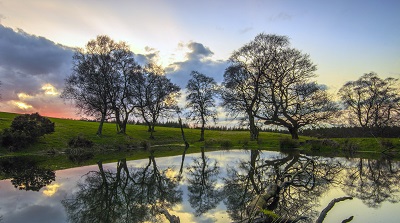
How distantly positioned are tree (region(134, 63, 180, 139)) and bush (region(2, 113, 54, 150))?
60.8ft

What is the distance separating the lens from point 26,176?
17.8 metres

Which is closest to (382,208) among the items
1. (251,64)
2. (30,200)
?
(30,200)

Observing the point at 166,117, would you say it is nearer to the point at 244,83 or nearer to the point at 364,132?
the point at 244,83

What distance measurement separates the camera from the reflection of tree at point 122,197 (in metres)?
9.69

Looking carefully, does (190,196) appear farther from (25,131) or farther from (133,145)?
(133,145)

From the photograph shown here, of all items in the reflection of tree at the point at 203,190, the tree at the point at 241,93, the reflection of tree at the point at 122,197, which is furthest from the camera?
the tree at the point at 241,93

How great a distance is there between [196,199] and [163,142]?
4172 cm

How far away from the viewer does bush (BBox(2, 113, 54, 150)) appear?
1238 inches

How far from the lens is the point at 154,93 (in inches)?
2160

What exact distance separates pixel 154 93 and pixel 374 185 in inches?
1738

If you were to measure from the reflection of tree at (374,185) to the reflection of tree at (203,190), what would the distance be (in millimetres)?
5685

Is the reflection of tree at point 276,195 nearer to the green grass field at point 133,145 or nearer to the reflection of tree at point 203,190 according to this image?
the reflection of tree at point 203,190

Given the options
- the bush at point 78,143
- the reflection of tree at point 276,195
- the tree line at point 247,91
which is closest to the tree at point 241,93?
the tree line at point 247,91

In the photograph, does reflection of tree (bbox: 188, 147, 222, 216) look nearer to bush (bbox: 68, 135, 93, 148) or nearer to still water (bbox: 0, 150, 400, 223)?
still water (bbox: 0, 150, 400, 223)
